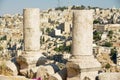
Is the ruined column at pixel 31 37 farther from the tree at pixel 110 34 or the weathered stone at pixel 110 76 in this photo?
the tree at pixel 110 34

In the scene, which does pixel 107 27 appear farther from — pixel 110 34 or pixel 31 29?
pixel 31 29

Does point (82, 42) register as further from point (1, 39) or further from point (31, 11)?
point (1, 39)

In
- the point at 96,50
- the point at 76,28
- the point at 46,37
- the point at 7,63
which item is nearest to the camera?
the point at 76,28

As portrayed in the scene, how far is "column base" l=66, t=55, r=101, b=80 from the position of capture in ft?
35.6

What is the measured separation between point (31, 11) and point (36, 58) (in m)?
1.23

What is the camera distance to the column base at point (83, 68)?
10836mm

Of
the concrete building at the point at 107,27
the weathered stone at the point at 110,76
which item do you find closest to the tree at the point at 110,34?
the concrete building at the point at 107,27

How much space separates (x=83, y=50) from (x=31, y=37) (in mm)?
2060

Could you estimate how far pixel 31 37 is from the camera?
12.5m

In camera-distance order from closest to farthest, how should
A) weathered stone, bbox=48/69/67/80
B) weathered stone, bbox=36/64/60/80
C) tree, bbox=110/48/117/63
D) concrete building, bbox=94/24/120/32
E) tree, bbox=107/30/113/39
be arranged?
weathered stone, bbox=48/69/67/80
weathered stone, bbox=36/64/60/80
tree, bbox=110/48/117/63
tree, bbox=107/30/113/39
concrete building, bbox=94/24/120/32

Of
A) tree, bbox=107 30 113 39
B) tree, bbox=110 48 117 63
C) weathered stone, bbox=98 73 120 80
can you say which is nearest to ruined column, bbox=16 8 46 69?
weathered stone, bbox=98 73 120 80

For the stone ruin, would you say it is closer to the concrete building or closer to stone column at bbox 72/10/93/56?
stone column at bbox 72/10/93/56

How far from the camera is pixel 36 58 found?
→ 12641 millimetres

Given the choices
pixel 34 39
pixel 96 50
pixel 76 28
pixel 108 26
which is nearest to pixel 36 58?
pixel 34 39
